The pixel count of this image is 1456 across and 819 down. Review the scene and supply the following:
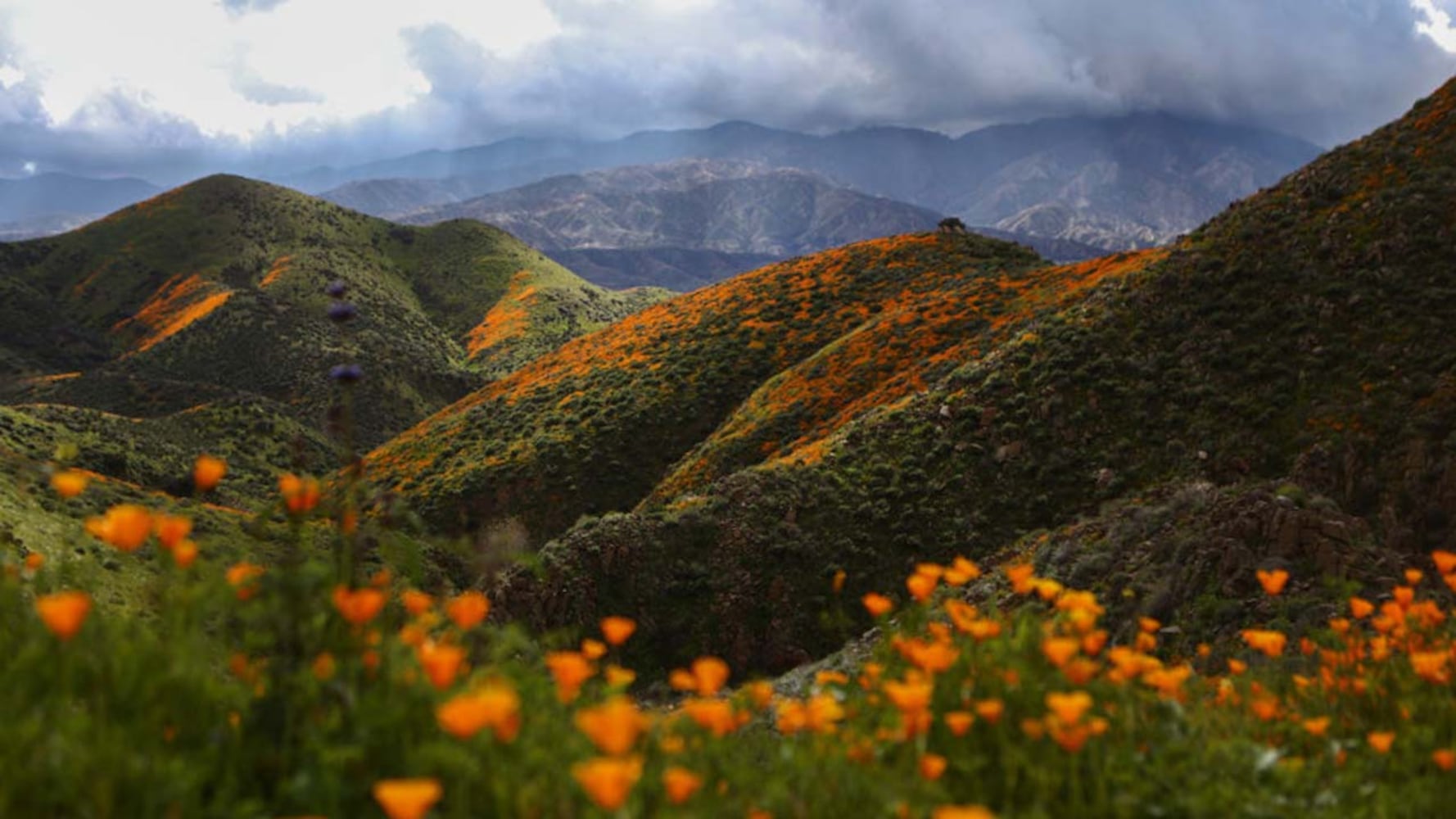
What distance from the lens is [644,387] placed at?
3566cm

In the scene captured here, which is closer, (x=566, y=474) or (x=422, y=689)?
(x=422, y=689)

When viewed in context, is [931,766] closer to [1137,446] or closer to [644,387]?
[1137,446]

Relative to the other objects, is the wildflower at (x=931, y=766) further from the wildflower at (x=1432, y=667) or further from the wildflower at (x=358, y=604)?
the wildflower at (x=1432, y=667)

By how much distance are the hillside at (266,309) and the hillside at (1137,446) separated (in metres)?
43.7

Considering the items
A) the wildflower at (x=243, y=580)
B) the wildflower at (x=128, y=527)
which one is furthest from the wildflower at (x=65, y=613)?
the wildflower at (x=243, y=580)

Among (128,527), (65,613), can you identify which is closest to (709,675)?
(65,613)

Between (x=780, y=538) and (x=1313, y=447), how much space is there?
1034 centimetres

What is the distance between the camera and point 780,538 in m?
16.7

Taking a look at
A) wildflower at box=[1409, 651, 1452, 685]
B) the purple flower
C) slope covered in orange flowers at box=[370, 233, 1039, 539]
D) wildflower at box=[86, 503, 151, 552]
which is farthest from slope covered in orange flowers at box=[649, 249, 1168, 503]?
wildflower at box=[86, 503, 151, 552]

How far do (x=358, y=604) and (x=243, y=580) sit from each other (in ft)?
1.46

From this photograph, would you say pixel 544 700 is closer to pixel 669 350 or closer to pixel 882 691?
pixel 882 691

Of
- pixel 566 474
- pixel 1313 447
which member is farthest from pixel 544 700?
pixel 566 474

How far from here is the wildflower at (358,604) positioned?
2270 millimetres

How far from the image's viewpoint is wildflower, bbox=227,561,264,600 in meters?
2.34
